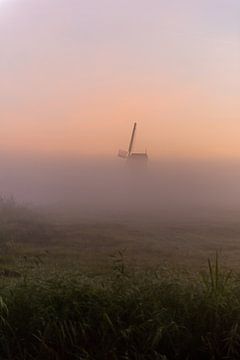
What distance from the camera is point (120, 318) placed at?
1726 millimetres

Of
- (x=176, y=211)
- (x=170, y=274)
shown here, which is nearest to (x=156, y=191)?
(x=176, y=211)

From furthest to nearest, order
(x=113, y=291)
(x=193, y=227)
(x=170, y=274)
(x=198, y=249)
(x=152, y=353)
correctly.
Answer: (x=193, y=227) → (x=198, y=249) → (x=170, y=274) → (x=113, y=291) → (x=152, y=353)

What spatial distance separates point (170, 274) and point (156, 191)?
84 cm

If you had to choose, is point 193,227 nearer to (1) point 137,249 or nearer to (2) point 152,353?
(1) point 137,249

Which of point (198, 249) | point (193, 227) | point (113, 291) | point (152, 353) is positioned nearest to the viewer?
point (152, 353)

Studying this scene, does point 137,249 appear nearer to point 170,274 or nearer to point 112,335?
point 170,274

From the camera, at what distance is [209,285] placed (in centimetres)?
184

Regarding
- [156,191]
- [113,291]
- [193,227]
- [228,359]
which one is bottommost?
[228,359]

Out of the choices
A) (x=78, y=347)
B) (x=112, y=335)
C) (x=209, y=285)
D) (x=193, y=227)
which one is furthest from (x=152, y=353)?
(x=193, y=227)

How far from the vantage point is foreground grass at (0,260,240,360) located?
1654mm

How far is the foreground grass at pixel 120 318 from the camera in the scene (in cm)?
165

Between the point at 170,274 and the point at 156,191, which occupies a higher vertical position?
the point at 156,191

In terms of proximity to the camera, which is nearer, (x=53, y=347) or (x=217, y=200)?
(x=53, y=347)

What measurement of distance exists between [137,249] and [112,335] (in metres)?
0.80
